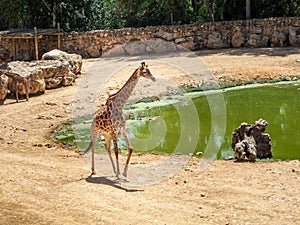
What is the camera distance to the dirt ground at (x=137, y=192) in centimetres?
643

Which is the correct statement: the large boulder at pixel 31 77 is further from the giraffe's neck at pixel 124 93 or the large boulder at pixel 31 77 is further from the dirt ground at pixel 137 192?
the giraffe's neck at pixel 124 93

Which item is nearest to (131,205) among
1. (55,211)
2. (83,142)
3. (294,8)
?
(55,211)

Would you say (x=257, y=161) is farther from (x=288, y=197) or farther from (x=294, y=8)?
(x=294, y=8)

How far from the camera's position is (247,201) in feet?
23.5

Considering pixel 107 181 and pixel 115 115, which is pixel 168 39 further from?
pixel 107 181

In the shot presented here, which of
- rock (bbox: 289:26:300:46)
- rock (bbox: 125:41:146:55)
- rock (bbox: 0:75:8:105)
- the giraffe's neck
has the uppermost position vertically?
rock (bbox: 289:26:300:46)

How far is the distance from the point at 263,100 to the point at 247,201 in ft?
30.5

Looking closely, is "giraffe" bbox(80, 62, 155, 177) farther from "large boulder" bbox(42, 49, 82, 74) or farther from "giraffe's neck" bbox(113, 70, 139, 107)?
"large boulder" bbox(42, 49, 82, 74)

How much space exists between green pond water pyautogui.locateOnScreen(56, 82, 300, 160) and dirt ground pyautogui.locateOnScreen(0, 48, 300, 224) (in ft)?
3.70

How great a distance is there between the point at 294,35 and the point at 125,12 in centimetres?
1069

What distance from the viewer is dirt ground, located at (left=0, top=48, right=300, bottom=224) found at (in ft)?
21.1

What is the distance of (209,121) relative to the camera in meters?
13.7

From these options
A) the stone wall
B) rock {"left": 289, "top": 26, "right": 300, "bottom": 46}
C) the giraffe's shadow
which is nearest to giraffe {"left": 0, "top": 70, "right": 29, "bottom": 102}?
the giraffe's shadow

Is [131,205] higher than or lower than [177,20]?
lower
